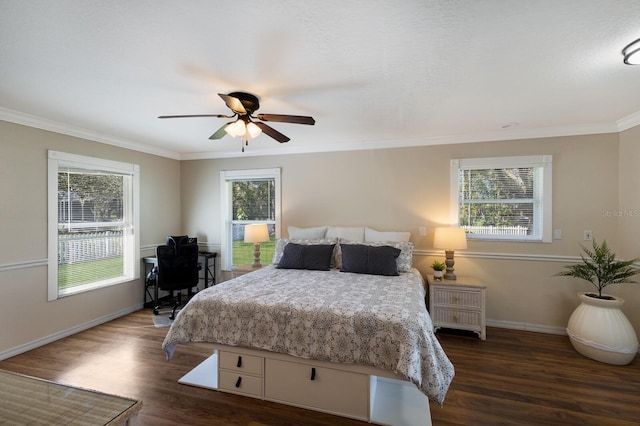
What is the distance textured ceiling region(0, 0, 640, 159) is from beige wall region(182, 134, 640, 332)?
1.48 ft

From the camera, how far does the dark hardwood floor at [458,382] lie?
202 cm

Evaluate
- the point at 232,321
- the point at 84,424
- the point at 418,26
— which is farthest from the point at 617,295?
the point at 84,424

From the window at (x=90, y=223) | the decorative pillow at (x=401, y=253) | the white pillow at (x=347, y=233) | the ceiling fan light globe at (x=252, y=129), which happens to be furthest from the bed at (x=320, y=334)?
the window at (x=90, y=223)

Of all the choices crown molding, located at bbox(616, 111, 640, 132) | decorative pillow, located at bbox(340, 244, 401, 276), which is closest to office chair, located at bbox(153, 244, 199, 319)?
decorative pillow, located at bbox(340, 244, 401, 276)

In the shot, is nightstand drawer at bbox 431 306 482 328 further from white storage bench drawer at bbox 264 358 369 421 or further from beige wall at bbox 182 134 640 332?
white storage bench drawer at bbox 264 358 369 421

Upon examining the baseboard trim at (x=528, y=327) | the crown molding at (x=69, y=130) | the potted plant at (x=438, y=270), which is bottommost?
the baseboard trim at (x=528, y=327)

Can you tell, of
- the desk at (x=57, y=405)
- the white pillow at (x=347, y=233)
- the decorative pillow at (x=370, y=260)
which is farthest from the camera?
the white pillow at (x=347, y=233)

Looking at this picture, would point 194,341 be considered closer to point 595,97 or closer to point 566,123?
point 595,97

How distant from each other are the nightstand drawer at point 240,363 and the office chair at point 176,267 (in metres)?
2.03

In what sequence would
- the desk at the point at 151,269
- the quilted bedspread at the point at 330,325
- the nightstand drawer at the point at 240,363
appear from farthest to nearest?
1. the desk at the point at 151,269
2. the nightstand drawer at the point at 240,363
3. the quilted bedspread at the point at 330,325

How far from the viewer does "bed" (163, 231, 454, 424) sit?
6.19 feet

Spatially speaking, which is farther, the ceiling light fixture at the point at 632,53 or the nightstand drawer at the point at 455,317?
the nightstand drawer at the point at 455,317

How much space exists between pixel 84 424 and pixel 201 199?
14.7ft

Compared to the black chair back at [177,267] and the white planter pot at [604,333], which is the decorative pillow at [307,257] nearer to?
the black chair back at [177,267]
